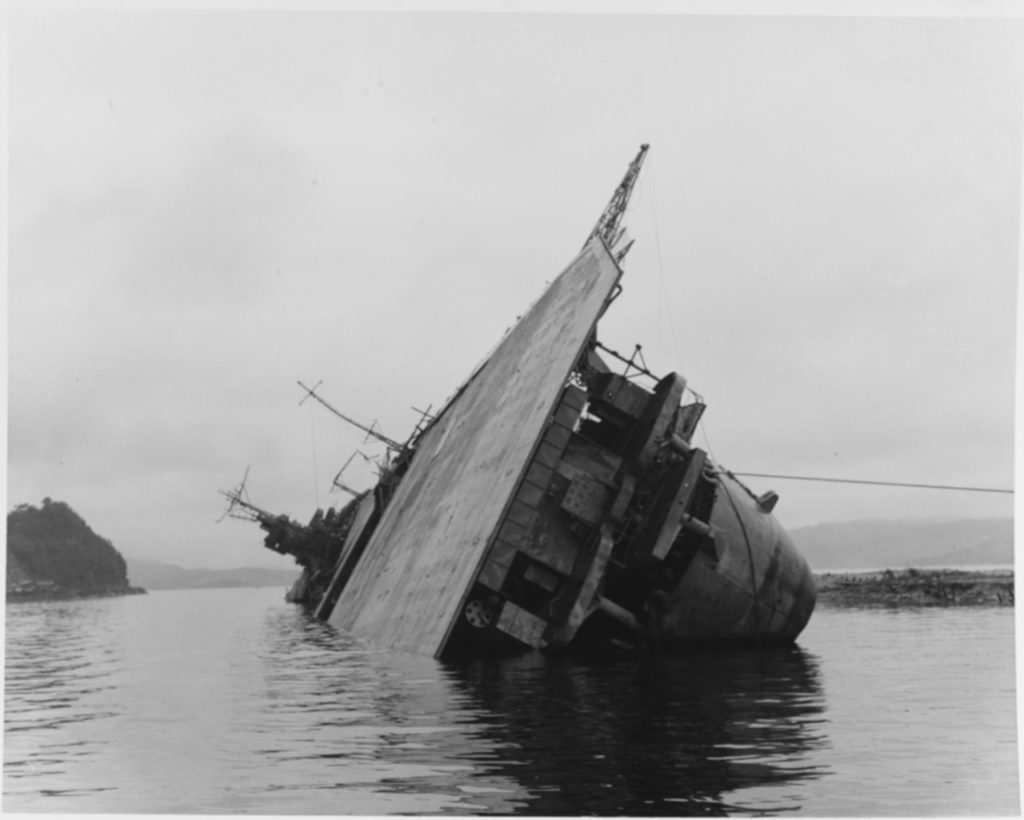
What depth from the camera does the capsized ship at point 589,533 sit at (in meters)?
21.4

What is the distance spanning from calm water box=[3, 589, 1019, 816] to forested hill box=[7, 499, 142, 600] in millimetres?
104670

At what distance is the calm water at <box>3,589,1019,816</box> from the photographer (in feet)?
33.8

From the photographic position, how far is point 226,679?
73.7 ft

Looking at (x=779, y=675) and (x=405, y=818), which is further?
(x=779, y=675)

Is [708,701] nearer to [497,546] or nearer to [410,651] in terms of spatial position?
[497,546]

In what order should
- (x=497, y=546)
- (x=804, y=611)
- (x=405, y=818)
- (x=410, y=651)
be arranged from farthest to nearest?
(x=804, y=611)
(x=410, y=651)
(x=497, y=546)
(x=405, y=818)

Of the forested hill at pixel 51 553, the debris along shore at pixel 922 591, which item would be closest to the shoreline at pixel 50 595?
the forested hill at pixel 51 553

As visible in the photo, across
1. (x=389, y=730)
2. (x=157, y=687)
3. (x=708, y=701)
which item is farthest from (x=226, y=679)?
(x=708, y=701)

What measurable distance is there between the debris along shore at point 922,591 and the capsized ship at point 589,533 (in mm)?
17185

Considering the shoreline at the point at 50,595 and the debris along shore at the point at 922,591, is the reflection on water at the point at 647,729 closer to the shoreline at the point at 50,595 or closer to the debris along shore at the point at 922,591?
the debris along shore at the point at 922,591

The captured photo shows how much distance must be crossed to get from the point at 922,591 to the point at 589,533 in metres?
31.6

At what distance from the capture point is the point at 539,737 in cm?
1282

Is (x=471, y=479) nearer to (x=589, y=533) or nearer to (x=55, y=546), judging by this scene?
(x=589, y=533)

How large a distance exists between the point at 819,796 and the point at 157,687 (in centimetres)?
1519
